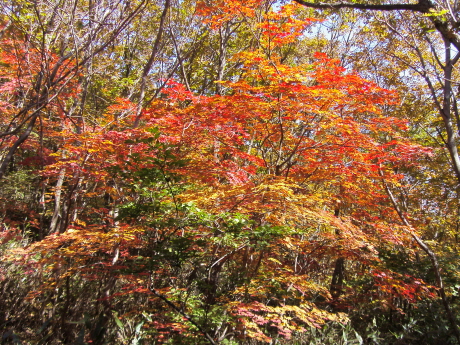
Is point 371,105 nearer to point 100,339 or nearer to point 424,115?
point 424,115

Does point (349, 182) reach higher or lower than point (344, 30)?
lower

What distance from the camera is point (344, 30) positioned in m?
7.63

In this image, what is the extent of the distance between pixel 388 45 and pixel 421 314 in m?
5.94

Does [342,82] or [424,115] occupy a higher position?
[424,115]

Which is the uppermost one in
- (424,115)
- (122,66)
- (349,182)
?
(122,66)

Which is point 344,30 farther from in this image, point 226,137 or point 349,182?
point 226,137

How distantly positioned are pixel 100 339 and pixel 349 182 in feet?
15.9

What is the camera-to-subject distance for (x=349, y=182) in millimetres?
5781

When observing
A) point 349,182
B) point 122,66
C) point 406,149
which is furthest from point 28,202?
point 406,149

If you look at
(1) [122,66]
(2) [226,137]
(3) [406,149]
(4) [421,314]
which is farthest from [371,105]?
(1) [122,66]

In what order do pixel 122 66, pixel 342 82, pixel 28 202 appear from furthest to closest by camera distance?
pixel 122 66 → pixel 28 202 → pixel 342 82

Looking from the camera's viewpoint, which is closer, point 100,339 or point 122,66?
point 100,339

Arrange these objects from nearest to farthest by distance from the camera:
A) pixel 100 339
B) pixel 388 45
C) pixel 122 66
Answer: pixel 100 339
pixel 388 45
pixel 122 66

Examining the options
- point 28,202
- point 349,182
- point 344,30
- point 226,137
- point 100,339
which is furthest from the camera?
point 28,202
